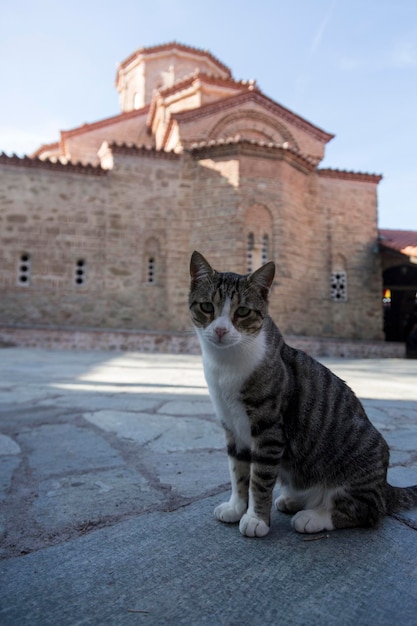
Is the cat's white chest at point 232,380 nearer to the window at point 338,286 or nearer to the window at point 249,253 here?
the window at point 249,253

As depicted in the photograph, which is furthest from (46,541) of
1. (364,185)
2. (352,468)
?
(364,185)

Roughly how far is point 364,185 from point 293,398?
1485 centimetres

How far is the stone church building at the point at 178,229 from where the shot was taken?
12414mm

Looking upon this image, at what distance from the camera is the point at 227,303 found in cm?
151

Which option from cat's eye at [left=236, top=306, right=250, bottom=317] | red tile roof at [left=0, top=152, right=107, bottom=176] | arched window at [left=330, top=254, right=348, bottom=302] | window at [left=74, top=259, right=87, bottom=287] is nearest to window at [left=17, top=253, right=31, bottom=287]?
window at [left=74, top=259, right=87, bottom=287]

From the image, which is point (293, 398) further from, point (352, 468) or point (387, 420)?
point (387, 420)

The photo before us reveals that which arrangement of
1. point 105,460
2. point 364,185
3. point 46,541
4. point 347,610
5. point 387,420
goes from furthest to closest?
point 364,185
point 387,420
point 105,460
point 46,541
point 347,610

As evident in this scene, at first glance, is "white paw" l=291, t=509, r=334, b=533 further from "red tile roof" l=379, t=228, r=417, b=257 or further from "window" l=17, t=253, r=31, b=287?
"red tile roof" l=379, t=228, r=417, b=257

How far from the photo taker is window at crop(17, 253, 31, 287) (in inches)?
483

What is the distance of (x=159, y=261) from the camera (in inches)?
513

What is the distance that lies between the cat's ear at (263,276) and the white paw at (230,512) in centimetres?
79

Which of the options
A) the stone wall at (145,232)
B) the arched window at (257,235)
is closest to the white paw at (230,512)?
the stone wall at (145,232)

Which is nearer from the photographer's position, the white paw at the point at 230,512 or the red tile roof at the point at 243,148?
the white paw at the point at 230,512

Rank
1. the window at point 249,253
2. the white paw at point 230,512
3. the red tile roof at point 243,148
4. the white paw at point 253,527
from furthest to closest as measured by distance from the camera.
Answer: the window at point 249,253 < the red tile roof at point 243,148 < the white paw at point 230,512 < the white paw at point 253,527
